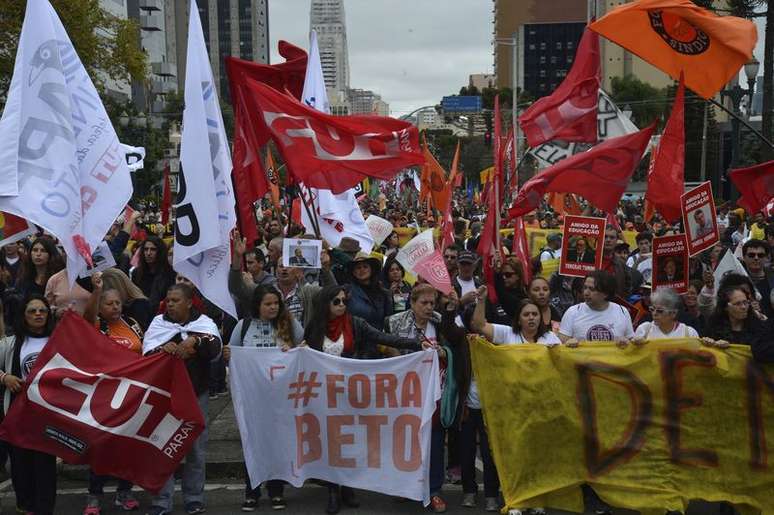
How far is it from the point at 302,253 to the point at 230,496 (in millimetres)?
2083

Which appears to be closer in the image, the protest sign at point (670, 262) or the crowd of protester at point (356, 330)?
the crowd of protester at point (356, 330)

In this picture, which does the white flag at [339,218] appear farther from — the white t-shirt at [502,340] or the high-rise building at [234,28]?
the high-rise building at [234,28]

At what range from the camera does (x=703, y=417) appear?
6008 millimetres

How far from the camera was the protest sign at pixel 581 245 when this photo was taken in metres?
9.03

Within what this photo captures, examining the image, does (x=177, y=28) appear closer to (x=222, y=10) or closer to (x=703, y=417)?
(x=222, y=10)

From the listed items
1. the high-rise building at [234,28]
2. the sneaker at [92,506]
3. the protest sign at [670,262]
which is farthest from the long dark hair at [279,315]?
the high-rise building at [234,28]

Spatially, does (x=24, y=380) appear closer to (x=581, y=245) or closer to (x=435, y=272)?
(x=435, y=272)

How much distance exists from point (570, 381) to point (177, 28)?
129541 millimetres

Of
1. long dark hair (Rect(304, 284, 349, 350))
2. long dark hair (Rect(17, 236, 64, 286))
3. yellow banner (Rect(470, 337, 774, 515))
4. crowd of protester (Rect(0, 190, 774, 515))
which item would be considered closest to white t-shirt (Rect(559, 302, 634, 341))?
crowd of protester (Rect(0, 190, 774, 515))

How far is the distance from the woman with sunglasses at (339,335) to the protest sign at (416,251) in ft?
3.15

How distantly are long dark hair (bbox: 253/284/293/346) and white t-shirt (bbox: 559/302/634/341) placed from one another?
6.16 ft

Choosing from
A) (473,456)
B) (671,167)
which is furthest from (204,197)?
(671,167)

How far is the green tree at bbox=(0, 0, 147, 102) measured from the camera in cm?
2411

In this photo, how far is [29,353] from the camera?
617cm
